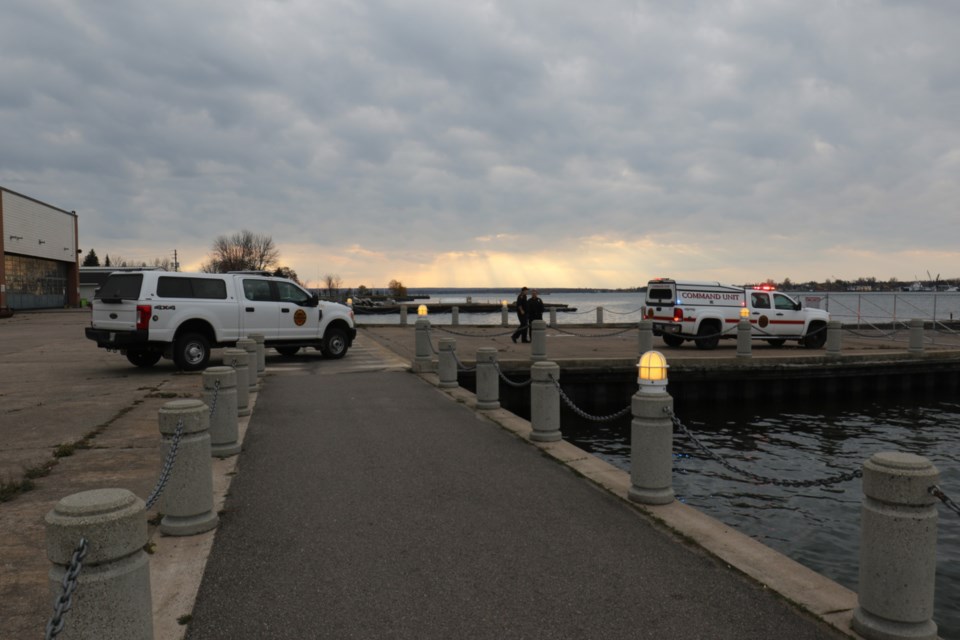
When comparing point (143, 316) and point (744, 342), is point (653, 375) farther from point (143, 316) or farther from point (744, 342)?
point (744, 342)

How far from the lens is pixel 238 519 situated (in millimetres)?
5797

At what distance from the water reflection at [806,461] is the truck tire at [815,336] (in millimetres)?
3596

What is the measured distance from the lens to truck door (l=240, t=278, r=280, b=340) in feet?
55.1

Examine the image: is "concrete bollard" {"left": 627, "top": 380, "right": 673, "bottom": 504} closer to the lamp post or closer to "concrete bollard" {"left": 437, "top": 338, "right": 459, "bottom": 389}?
the lamp post

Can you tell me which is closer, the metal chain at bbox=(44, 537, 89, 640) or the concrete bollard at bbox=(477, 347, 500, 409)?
the metal chain at bbox=(44, 537, 89, 640)

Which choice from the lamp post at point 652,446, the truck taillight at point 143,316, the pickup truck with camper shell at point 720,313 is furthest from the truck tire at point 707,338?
the lamp post at point 652,446

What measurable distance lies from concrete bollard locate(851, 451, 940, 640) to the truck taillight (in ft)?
47.7

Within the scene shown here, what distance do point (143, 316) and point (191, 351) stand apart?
1438 mm

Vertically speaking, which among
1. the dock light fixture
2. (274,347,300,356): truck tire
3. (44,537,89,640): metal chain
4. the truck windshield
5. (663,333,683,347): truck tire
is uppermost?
the truck windshield

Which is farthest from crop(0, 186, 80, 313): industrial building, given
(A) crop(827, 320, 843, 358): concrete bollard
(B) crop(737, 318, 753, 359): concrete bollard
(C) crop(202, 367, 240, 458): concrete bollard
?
(A) crop(827, 320, 843, 358): concrete bollard

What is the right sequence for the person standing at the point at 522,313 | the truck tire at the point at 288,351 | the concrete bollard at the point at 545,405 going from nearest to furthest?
the concrete bollard at the point at 545,405, the truck tire at the point at 288,351, the person standing at the point at 522,313

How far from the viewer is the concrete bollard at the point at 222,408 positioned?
7539 mm

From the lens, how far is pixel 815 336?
23203 millimetres

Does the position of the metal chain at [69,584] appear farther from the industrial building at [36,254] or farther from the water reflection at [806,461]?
the industrial building at [36,254]
